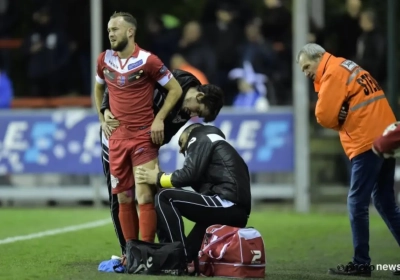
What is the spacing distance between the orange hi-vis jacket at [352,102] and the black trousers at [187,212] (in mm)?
1147

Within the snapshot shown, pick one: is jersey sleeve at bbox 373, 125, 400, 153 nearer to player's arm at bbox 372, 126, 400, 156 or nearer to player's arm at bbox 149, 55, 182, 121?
player's arm at bbox 372, 126, 400, 156

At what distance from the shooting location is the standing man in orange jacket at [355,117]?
8.85 m

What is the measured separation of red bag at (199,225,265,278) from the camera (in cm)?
827

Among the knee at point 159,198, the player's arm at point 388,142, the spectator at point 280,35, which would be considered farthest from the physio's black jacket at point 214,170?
the spectator at point 280,35

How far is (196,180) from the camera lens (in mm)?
8406

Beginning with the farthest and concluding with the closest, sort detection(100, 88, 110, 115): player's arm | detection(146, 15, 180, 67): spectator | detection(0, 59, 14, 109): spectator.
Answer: detection(146, 15, 180, 67): spectator, detection(0, 59, 14, 109): spectator, detection(100, 88, 110, 115): player's arm

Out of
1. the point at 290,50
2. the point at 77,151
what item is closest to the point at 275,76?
the point at 290,50

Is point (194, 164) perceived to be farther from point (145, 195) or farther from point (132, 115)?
point (132, 115)

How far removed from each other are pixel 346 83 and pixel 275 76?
810 cm

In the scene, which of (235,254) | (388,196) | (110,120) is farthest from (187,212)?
(388,196)

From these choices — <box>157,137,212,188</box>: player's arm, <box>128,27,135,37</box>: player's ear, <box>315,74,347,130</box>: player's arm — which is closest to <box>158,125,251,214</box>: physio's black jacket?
<box>157,137,212,188</box>: player's arm

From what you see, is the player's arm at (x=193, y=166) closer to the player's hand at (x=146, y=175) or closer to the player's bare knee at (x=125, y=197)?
the player's hand at (x=146, y=175)

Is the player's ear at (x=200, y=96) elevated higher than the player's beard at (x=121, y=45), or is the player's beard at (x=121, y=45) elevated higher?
the player's beard at (x=121, y=45)

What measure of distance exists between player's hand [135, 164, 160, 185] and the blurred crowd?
7.69 meters
